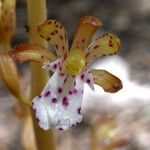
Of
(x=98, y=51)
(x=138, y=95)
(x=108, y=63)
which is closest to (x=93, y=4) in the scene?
(x=108, y=63)

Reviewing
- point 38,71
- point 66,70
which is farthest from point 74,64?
point 38,71

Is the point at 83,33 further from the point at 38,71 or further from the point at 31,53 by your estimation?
the point at 38,71

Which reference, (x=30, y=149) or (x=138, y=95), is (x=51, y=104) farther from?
(x=138, y=95)

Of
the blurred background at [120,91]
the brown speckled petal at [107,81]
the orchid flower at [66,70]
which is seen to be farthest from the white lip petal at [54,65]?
the blurred background at [120,91]

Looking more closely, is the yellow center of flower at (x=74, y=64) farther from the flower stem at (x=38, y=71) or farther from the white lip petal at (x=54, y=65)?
the flower stem at (x=38, y=71)

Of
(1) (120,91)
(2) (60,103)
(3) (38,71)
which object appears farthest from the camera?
(1) (120,91)

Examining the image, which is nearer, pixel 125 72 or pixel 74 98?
pixel 74 98
